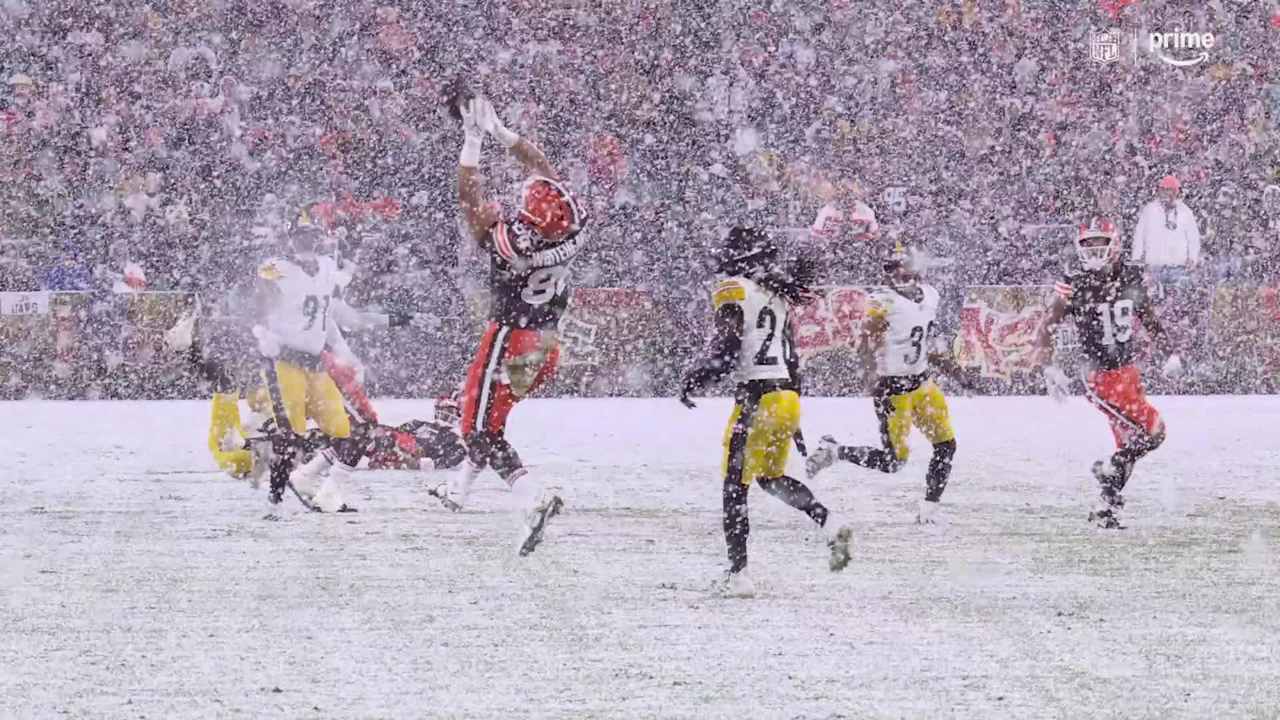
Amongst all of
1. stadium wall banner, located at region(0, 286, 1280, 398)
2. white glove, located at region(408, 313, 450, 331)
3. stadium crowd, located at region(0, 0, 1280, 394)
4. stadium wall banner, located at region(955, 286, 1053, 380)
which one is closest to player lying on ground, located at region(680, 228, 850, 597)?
stadium wall banner, located at region(0, 286, 1280, 398)

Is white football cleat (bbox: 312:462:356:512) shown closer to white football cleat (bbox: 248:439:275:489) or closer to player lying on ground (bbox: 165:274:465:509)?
player lying on ground (bbox: 165:274:465:509)

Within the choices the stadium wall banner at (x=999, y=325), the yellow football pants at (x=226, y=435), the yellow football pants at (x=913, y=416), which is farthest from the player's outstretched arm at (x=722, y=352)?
the stadium wall banner at (x=999, y=325)

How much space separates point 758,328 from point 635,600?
1.31 metres

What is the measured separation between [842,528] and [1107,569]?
1.48 meters

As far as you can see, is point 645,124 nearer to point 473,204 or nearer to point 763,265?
point 473,204

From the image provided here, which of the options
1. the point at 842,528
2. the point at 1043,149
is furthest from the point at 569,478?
the point at 1043,149

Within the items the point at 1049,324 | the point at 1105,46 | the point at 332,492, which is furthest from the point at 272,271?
the point at 1105,46

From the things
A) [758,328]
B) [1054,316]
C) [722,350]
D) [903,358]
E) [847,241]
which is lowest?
[903,358]

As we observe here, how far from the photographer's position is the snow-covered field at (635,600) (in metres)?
6.15

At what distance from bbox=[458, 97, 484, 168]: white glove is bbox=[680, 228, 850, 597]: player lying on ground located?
5.48ft

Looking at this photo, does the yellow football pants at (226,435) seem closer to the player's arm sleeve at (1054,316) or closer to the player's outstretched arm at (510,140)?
the player's outstretched arm at (510,140)

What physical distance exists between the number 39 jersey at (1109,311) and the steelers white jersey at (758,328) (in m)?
3.26

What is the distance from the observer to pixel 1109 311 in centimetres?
1090

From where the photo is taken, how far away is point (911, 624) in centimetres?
757
